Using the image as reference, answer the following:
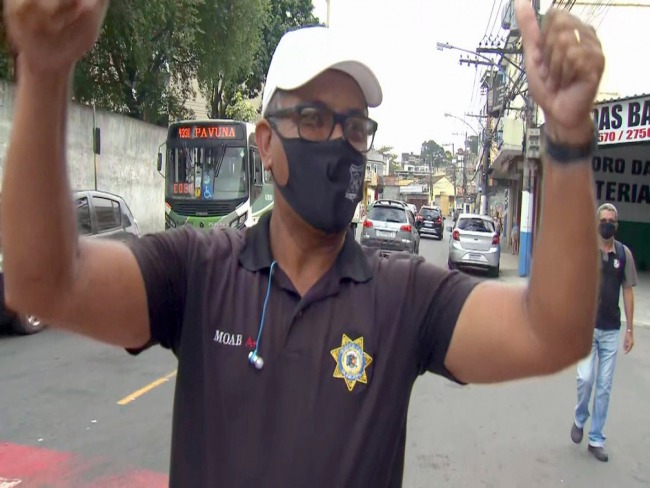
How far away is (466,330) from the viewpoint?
152cm

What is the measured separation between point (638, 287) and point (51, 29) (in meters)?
17.8

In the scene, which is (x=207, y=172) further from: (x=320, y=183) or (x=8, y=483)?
(x=320, y=183)

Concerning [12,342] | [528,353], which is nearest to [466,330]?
[528,353]

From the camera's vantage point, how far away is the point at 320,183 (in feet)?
5.34

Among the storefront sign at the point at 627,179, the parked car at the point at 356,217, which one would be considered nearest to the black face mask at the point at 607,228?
the parked car at the point at 356,217

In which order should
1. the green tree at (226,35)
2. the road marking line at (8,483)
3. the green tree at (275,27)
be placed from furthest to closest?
the green tree at (275,27), the green tree at (226,35), the road marking line at (8,483)

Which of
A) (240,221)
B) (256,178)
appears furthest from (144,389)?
(256,178)

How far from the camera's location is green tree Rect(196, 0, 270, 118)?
18781 mm

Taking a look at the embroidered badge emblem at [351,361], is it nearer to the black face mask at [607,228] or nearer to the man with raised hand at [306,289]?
the man with raised hand at [306,289]

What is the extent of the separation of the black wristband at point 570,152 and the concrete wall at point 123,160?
15.0 m

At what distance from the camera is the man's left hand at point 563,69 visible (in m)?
1.14

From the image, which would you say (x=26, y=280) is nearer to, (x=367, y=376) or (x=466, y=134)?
(x=367, y=376)

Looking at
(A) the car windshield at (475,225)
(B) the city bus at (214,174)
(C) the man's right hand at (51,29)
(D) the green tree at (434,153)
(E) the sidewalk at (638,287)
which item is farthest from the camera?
(D) the green tree at (434,153)

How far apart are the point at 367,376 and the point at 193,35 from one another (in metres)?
17.8
